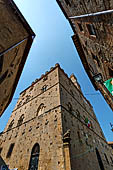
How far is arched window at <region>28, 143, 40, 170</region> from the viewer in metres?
5.61

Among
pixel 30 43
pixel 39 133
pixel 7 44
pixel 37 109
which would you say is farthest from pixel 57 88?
pixel 7 44

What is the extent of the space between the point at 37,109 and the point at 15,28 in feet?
23.8

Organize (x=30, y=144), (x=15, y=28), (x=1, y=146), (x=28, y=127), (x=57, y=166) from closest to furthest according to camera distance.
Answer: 1. (x=57, y=166)
2. (x=15, y=28)
3. (x=30, y=144)
4. (x=28, y=127)
5. (x=1, y=146)

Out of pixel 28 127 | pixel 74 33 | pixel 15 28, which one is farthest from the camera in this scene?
pixel 74 33

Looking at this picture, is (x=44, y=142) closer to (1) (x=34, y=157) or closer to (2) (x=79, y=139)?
(1) (x=34, y=157)

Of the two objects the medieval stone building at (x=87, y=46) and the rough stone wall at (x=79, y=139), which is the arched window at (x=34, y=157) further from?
the medieval stone building at (x=87, y=46)

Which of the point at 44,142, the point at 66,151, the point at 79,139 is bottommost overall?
the point at 66,151

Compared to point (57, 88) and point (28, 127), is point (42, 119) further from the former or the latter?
point (57, 88)

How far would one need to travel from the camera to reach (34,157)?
6.04m

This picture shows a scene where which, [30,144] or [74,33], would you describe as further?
[74,33]

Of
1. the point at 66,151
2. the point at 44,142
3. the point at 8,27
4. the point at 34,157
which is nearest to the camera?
the point at 66,151

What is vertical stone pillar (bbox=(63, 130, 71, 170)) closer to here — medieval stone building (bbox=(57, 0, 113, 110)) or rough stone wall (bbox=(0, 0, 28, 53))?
medieval stone building (bbox=(57, 0, 113, 110))

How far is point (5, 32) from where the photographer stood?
5.17m

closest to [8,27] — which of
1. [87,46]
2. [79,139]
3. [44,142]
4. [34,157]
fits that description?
[87,46]
